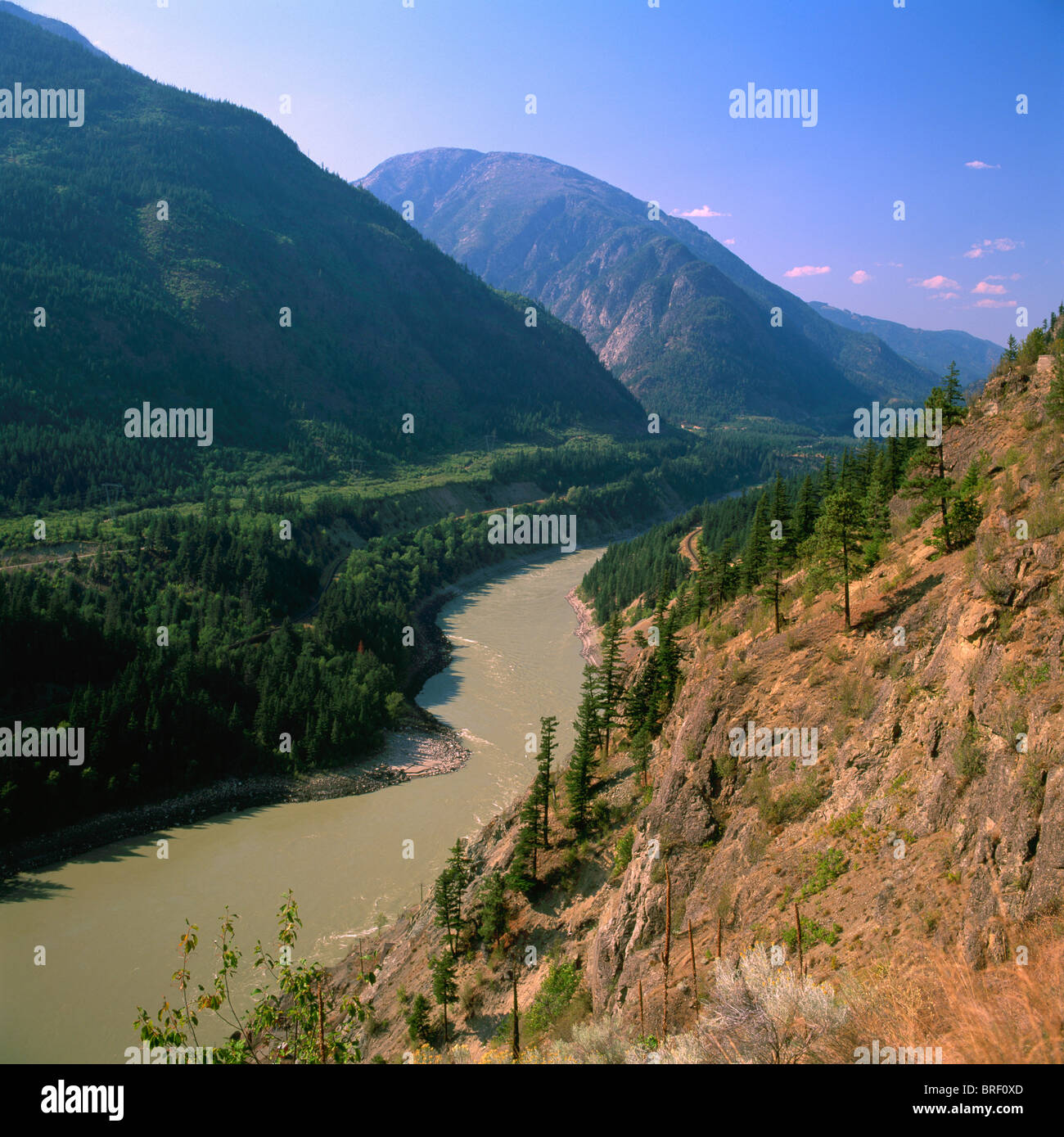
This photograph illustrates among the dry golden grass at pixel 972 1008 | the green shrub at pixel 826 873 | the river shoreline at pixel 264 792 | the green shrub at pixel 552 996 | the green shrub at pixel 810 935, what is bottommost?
the river shoreline at pixel 264 792

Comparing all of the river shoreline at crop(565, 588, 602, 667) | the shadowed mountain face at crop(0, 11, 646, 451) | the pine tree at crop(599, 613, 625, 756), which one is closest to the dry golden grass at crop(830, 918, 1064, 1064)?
the pine tree at crop(599, 613, 625, 756)

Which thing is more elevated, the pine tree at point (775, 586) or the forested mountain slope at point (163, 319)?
the forested mountain slope at point (163, 319)

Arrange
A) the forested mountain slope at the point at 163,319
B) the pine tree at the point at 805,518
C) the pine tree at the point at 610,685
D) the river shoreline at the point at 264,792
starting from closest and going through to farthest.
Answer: the pine tree at the point at 805,518 < the pine tree at the point at 610,685 < the river shoreline at the point at 264,792 < the forested mountain slope at the point at 163,319

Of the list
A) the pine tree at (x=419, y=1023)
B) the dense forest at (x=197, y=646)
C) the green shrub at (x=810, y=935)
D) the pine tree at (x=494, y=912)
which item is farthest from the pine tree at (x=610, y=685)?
the dense forest at (x=197, y=646)

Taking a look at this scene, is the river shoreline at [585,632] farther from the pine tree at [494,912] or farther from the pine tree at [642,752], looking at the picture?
the pine tree at [494,912]

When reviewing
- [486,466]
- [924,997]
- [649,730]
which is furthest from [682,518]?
[924,997]

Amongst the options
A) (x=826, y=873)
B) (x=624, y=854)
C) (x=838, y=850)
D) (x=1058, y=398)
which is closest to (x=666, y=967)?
(x=826, y=873)

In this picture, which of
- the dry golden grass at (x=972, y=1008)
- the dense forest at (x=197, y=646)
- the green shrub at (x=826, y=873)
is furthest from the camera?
the dense forest at (x=197, y=646)

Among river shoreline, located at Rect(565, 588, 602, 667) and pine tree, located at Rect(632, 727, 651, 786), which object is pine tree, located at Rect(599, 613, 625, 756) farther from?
river shoreline, located at Rect(565, 588, 602, 667)
